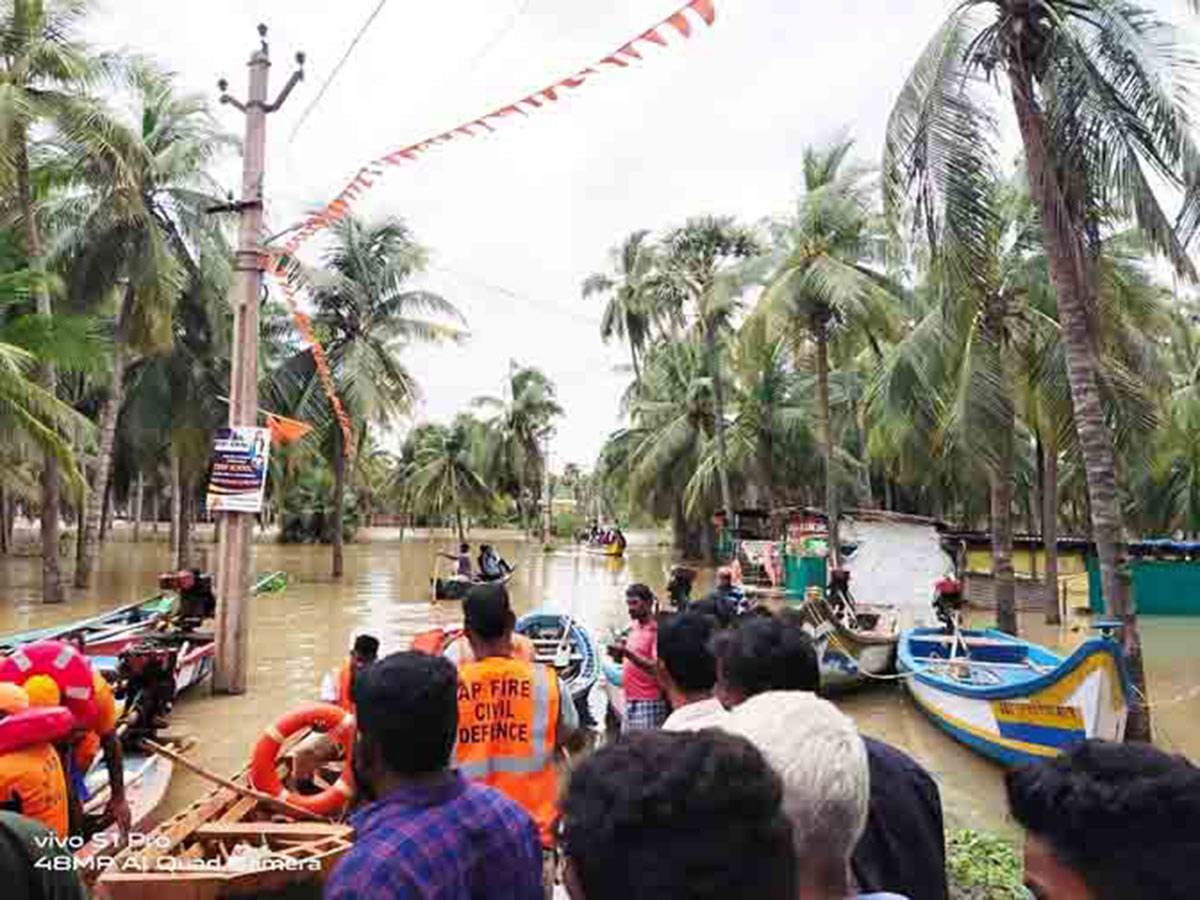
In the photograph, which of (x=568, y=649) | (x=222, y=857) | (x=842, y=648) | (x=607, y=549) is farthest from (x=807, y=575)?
(x=607, y=549)

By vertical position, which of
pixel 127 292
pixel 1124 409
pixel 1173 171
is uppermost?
pixel 127 292

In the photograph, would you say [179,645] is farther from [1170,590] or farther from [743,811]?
[1170,590]

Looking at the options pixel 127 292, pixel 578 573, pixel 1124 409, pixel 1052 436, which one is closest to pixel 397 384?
pixel 127 292

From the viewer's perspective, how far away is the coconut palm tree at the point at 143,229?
1800cm

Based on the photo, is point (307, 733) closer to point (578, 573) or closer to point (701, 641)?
point (701, 641)

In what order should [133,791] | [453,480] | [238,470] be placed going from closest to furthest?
[133,791] → [238,470] → [453,480]

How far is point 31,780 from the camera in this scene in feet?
9.45

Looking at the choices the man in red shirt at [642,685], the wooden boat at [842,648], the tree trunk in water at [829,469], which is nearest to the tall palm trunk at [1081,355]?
the wooden boat at [842,648]

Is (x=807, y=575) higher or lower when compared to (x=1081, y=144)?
lower

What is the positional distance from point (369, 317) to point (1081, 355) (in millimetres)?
19512

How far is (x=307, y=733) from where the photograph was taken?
5.19m

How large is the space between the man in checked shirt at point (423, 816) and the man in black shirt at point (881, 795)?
85 centimetres

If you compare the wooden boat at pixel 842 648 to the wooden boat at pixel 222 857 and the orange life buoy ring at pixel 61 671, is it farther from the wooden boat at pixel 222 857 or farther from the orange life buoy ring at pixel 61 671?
the orange life buoy ring at pixel 61 671

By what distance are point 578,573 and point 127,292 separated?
17684 mm
